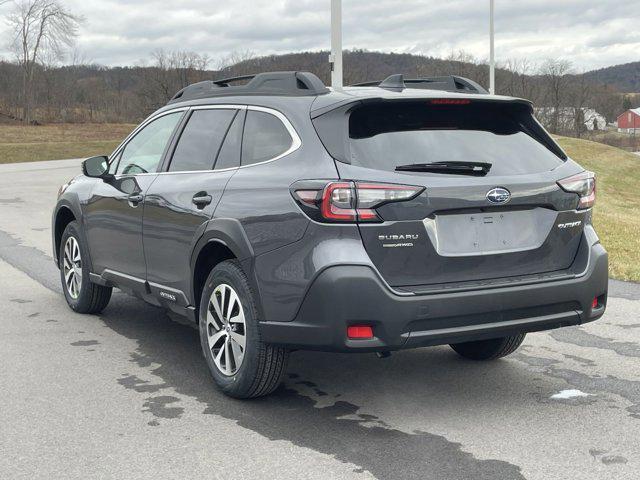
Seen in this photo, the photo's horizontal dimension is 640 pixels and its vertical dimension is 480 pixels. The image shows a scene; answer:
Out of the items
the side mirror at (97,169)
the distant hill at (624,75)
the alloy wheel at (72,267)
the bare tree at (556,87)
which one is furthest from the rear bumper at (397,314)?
the distant hill at (624,75)

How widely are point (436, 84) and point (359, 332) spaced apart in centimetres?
196

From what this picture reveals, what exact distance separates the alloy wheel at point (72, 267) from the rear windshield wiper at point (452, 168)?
3.64 meters

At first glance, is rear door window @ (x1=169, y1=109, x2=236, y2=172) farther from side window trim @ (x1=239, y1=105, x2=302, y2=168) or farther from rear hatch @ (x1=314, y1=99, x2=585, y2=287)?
rear hatch @ (x1=314, y1=99, x2=585, y2=287)

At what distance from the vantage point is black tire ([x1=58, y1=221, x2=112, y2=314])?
6.82m

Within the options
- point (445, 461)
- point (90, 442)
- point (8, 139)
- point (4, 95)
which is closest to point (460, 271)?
point (445, 461)

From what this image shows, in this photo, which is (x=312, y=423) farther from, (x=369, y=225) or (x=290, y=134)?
(x=290, y=134)

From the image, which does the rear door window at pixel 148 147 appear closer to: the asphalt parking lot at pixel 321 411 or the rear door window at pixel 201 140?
the rear door window at pixel 201 140

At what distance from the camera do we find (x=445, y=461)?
377 cm

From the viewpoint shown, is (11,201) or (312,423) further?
(11,201)

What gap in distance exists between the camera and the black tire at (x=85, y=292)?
22.4ft

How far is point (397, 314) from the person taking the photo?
4.01m

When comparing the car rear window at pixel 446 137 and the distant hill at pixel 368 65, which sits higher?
the distant hill at pixel 368 65

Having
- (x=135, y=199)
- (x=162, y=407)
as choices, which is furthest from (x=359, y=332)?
(x=135, y=199)

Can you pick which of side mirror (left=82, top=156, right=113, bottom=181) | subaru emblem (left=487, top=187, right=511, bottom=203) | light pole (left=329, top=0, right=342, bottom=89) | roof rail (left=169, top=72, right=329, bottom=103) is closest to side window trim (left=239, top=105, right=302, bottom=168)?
roof rail (left=169, top=72, right=329, bottom=103)
